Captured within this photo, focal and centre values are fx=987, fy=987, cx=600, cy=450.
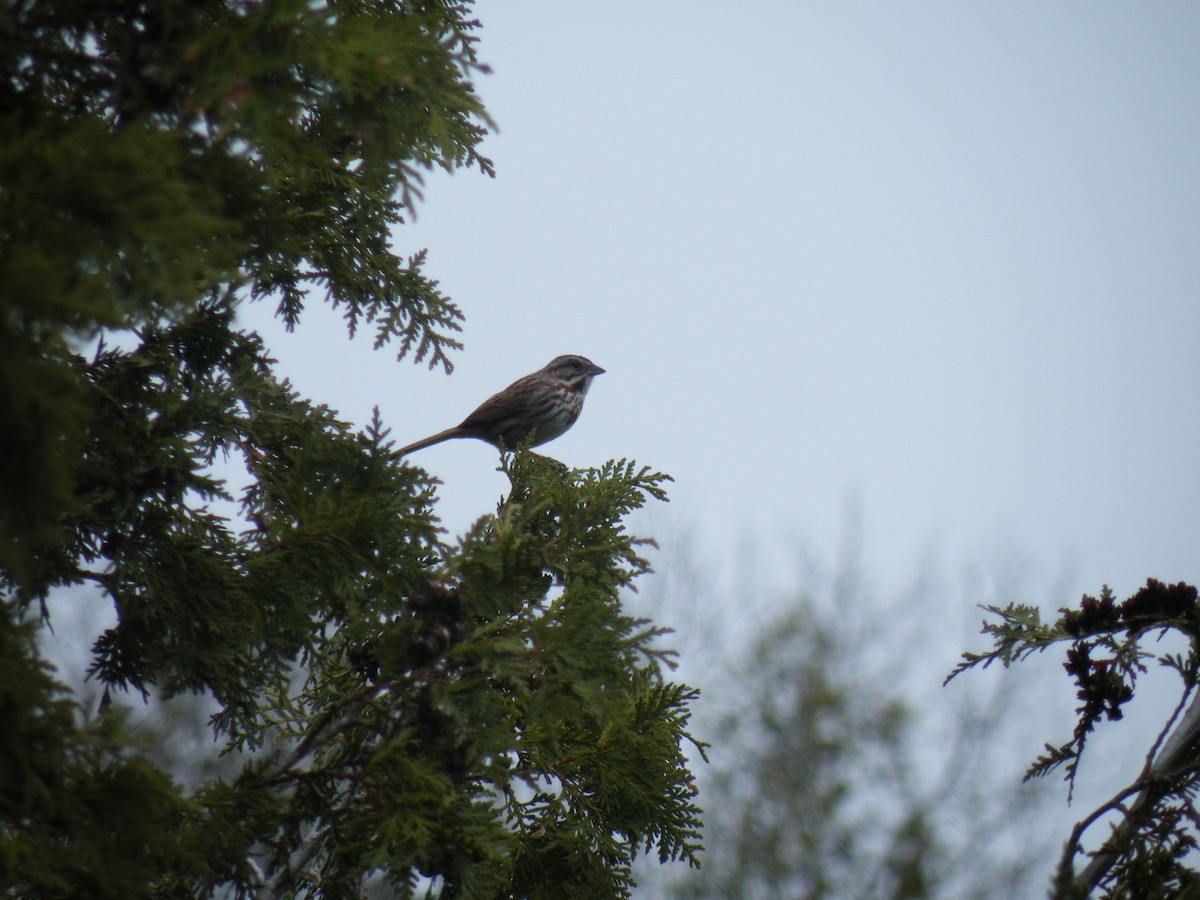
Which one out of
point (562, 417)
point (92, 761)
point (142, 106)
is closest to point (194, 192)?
point (142, 106)

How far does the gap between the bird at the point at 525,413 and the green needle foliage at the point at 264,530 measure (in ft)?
11.0

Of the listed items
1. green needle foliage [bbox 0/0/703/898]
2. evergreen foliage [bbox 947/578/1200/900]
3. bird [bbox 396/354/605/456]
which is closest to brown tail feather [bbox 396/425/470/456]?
bird [bbox 396/354/605/456]

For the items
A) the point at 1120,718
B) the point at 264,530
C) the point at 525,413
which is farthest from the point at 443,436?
the point at 1120,718

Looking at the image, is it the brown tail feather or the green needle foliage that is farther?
the brown tail feather

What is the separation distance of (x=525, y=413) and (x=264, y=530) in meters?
4.39

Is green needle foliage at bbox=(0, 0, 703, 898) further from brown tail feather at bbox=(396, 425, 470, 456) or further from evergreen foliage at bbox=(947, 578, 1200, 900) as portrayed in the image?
brown tail feather at bbox=(396, 425, 470, 456)

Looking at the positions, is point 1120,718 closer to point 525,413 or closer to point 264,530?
point 264,530

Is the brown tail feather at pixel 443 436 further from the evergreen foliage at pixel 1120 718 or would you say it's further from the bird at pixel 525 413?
the evergreen foliage at pixel 1120 718

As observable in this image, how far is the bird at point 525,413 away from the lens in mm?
7180

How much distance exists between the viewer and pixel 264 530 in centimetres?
288

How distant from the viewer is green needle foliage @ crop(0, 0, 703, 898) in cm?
182

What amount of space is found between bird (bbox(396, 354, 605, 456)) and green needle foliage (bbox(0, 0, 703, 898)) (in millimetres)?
3340

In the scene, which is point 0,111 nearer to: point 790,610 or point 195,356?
point 195,356

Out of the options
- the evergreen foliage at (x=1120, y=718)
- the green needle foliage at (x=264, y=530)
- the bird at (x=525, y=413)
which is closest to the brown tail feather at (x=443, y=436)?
the bird at (x=525, y=413)
